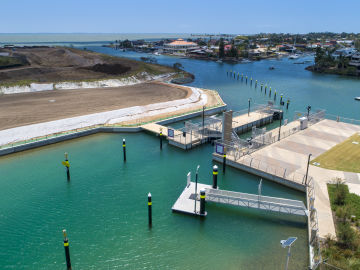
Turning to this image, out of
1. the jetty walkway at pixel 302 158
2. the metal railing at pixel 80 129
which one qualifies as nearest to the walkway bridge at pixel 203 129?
the metal railing at pixel 80 129

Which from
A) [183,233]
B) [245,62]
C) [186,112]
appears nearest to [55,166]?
[183,233]

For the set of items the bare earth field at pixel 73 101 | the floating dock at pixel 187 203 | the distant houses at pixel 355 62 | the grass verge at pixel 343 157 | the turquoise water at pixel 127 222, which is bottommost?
the turquoise water at pixel 127 222

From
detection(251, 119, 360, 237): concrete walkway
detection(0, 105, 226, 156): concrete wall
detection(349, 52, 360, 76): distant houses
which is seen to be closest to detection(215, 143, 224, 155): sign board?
detection(251, 119, 360, 237): concrete walkway

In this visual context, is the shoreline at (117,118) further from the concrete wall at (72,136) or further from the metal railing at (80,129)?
the concrete wall at (72,136)

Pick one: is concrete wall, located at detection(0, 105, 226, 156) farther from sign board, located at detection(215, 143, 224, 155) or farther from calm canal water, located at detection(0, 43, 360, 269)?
sign board, located at detection(215, 143, 224, 155)

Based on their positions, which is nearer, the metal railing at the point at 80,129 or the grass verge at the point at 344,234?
the grass verge at the point at 344,234
